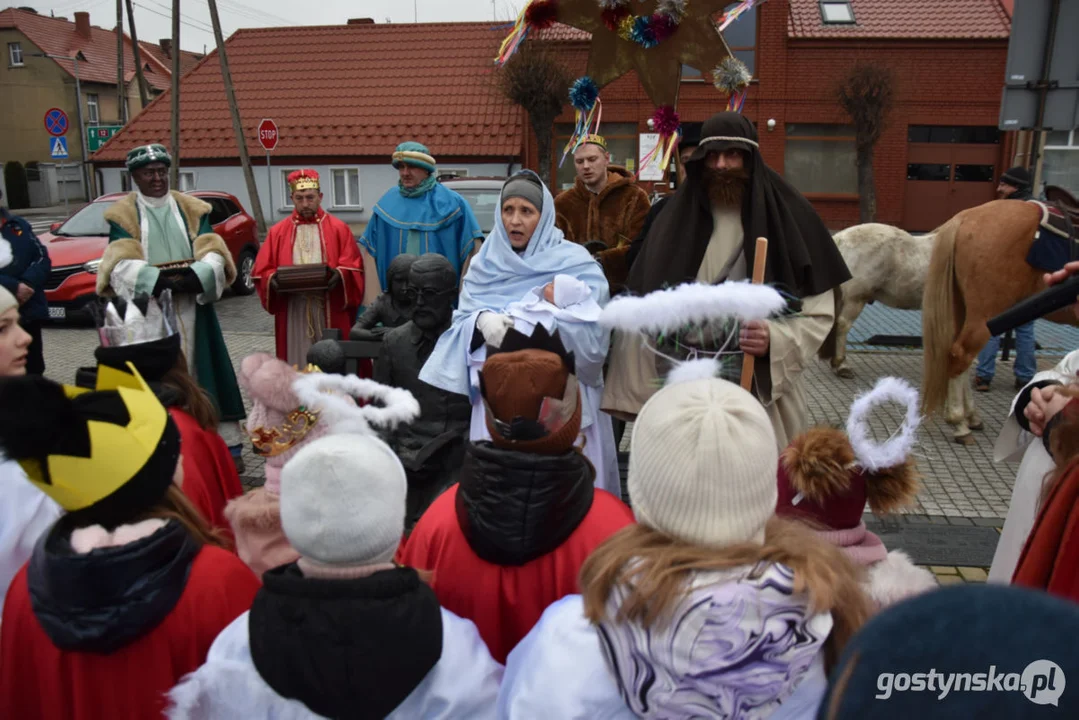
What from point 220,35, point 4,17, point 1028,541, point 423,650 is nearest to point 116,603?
point 423,650

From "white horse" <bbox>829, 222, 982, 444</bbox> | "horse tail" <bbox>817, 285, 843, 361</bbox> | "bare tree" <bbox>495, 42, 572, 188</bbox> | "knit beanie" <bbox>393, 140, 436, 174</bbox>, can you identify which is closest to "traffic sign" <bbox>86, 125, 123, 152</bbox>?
"bare tree" <bbox>495, 42, 572, 188</bbox>

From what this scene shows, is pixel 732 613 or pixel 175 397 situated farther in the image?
pixel 175 397

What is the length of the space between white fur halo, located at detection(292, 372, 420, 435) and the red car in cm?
771

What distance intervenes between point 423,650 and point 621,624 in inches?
16.9

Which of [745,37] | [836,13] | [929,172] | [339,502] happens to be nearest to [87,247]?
[339,502]

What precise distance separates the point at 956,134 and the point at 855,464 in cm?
2272

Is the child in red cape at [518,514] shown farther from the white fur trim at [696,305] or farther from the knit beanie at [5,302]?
the knit beanie at [5,302]

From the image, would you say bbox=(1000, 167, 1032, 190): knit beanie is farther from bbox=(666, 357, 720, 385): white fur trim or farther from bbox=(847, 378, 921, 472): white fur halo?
bbox=(666, 357, 720, 385): white fur trim

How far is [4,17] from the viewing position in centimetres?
4162

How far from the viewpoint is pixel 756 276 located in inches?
113

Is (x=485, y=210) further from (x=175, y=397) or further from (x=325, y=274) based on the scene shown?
(x=175, y=397)

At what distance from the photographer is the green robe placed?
213 inches

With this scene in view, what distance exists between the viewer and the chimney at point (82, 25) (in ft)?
144

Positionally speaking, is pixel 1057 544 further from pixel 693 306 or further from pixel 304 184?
pixel 304 184
